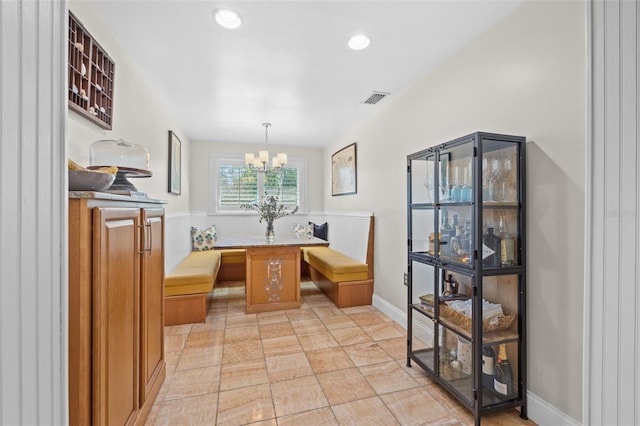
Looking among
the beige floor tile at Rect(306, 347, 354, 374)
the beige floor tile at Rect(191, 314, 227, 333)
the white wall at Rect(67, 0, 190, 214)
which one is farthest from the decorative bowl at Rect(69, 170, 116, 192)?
the beige floor tile at Rect(191, 314, 227, 333)

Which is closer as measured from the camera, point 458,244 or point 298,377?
point 458,244

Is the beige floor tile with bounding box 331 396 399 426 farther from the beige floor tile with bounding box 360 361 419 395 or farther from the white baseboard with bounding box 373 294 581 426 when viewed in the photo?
the white baseboard with bounding box 373 294 581 426

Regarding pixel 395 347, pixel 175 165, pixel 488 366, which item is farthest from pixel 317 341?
pixel 175 165

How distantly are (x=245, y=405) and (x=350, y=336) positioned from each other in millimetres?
1209

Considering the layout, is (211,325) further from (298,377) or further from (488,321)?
(488,321)

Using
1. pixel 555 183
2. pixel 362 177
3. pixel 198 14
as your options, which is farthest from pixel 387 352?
pixel 198 14

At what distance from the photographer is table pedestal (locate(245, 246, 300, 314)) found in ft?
11.0

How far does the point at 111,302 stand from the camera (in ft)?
3.68

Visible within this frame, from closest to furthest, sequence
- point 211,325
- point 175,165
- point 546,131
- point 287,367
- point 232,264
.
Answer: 1. point 546,131
2. point 287,367
3. point 211,325
4. point 175,165
5. point 232,264

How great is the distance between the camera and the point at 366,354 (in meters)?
2.38

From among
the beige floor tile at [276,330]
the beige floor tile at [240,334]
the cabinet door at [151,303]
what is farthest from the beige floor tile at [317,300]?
the cabinet door at [151,303]

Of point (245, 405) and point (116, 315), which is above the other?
point (116, 315)

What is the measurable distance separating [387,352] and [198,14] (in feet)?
9.21
